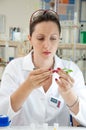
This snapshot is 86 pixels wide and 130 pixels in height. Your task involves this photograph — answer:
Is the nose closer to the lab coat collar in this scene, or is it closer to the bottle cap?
the lab coat collar

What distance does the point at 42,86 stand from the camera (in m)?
1.28

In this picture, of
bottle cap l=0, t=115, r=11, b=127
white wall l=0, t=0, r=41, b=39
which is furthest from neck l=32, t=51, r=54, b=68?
white wall l=0, t=0, r=41, b=39

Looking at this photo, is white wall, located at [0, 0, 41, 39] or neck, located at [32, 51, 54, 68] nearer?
neck, located at [32, 51, 54, 68]

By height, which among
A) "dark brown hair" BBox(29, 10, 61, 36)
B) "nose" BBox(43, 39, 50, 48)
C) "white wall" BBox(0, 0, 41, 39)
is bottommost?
"nose" BBox(43, 39, 50, 48)

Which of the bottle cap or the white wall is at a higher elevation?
the white wall

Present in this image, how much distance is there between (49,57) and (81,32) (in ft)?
8.08

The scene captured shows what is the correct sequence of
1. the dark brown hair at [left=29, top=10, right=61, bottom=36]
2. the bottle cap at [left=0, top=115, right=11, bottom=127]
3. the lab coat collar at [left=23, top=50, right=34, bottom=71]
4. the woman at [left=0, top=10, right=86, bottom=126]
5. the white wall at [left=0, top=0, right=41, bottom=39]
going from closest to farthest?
1. the bottle cap at [left=0, top=115, right=11, bottom=127]
2. the woman at [left=0, top=10, right=86, bottom=126]
3. the dark brown hair at [left=29, top=10, right=61, bottom=36]
4. the lab coat collar at [left=23, top=50, right=34, bottom=71]
5. the white wall at [left=0, top=0, right=41, bottom=39]

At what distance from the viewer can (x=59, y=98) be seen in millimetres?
1315

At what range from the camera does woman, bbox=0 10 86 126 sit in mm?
1111

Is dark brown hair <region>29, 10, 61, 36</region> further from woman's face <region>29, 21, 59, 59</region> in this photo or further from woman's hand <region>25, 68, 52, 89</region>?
woman's hand <region>25, 68, 52, 89</region>

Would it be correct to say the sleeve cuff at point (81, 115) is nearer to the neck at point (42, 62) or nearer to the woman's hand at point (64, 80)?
the woman's hand at point (64, 80)

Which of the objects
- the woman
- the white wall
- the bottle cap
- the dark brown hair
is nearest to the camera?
the bottle cap

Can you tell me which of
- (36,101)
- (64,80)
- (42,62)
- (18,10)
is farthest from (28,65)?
(18,10)

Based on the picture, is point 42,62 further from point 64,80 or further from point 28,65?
point 64,80
